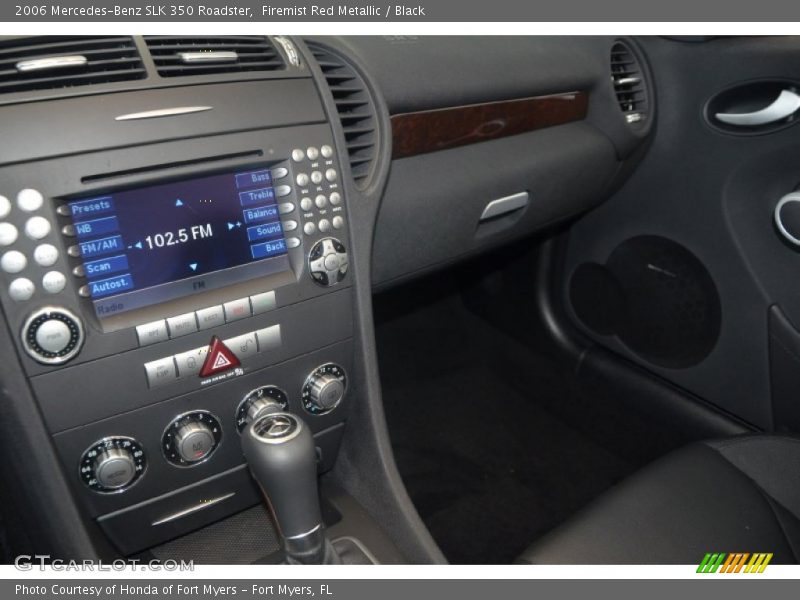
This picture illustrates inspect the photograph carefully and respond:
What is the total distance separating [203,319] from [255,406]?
15 cm

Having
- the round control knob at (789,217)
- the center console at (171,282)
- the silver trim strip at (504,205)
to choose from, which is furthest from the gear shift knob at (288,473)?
the round control knob at (789,217)

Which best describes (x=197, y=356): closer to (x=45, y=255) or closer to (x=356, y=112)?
(x=45, y=255)

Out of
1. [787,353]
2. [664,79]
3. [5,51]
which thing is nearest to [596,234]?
[664,79]

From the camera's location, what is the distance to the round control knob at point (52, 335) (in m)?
0.73

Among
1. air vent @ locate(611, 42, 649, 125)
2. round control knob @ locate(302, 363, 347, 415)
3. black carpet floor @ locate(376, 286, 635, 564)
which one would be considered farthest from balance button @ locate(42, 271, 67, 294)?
air vent @ locate(611, 42, 649, 125)

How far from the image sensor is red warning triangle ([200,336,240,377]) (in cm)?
84

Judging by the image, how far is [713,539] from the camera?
0.92m

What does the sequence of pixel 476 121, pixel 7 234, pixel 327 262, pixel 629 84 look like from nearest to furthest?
1. pixel 7 234
2. pixel 327 262
3. pixel 476 121
4. pixel 629 84

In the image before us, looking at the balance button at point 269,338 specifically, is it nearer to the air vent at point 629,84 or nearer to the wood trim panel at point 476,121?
the wood trim panel at point 476,121

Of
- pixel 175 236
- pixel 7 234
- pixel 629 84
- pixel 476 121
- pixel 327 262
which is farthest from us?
pixel 629 84

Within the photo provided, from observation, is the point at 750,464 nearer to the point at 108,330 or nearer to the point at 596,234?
the point at 596,234

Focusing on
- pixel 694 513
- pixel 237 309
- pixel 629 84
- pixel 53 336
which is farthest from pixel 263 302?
pixel 629 84

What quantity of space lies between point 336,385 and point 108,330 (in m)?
0.32

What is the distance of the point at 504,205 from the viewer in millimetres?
1273
